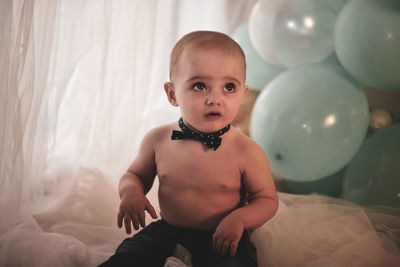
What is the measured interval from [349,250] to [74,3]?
1.23 metres

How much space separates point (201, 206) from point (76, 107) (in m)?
0.84

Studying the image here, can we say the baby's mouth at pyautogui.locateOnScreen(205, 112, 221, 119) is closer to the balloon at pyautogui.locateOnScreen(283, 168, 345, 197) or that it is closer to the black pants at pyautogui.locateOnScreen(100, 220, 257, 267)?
the black pants at pyautogui.locateOnScreen(100, 220, 257, 267)

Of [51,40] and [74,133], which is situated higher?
[51,40]

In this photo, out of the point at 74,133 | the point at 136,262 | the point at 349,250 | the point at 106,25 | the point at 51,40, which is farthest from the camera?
the point at 74,133

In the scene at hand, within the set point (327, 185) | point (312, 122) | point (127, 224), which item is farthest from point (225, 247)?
point (327, 185)

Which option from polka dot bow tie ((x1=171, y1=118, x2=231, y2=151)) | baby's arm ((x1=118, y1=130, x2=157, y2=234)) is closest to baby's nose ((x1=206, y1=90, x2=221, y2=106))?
polka dot bow tie ((x1=171, y1=118, x2=231, y2=151))

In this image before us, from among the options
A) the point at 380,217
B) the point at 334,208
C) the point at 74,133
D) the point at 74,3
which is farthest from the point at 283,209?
the point at 74,3

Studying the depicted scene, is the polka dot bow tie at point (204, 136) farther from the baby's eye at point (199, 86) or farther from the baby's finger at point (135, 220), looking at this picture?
the baby's finger at point (135, 220)

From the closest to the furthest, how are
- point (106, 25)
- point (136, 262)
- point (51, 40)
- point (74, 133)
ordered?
point (136, 262)
point (51, 40)
point (106, 25)
point (74, 133)

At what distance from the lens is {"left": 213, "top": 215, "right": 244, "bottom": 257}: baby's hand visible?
86 cm

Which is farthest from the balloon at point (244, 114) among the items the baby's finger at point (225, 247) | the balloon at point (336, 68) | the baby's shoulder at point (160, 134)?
the baby's finger at point (225, 247)

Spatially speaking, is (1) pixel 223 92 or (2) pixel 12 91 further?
(2) pixel 12 91

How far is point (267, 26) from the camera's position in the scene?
4.72 ft

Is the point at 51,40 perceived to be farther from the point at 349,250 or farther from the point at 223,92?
the point at 349,250
